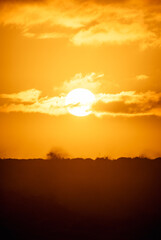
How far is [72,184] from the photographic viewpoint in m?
118

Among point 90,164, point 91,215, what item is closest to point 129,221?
point 91,215

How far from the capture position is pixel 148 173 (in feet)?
393

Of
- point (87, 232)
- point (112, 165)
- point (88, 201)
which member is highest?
point (112, 165)

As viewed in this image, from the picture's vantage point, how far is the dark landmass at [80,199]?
95938 mm

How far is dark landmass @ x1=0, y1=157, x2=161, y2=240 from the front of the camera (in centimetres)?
9594

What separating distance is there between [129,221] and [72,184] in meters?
19.4

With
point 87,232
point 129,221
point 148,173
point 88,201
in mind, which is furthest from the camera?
point 148,173

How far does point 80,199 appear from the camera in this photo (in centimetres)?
11125

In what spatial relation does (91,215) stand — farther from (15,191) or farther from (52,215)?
(15,191)

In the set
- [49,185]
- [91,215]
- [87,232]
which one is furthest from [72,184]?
[87,232]

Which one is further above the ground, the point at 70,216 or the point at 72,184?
the point at 72,184

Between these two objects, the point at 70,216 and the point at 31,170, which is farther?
the point at 31,170

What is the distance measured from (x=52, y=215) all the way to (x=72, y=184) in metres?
17.7

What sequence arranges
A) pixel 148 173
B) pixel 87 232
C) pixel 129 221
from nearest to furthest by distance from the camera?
pixel 87 232 < pixel 129 221 < pixel 148 173
